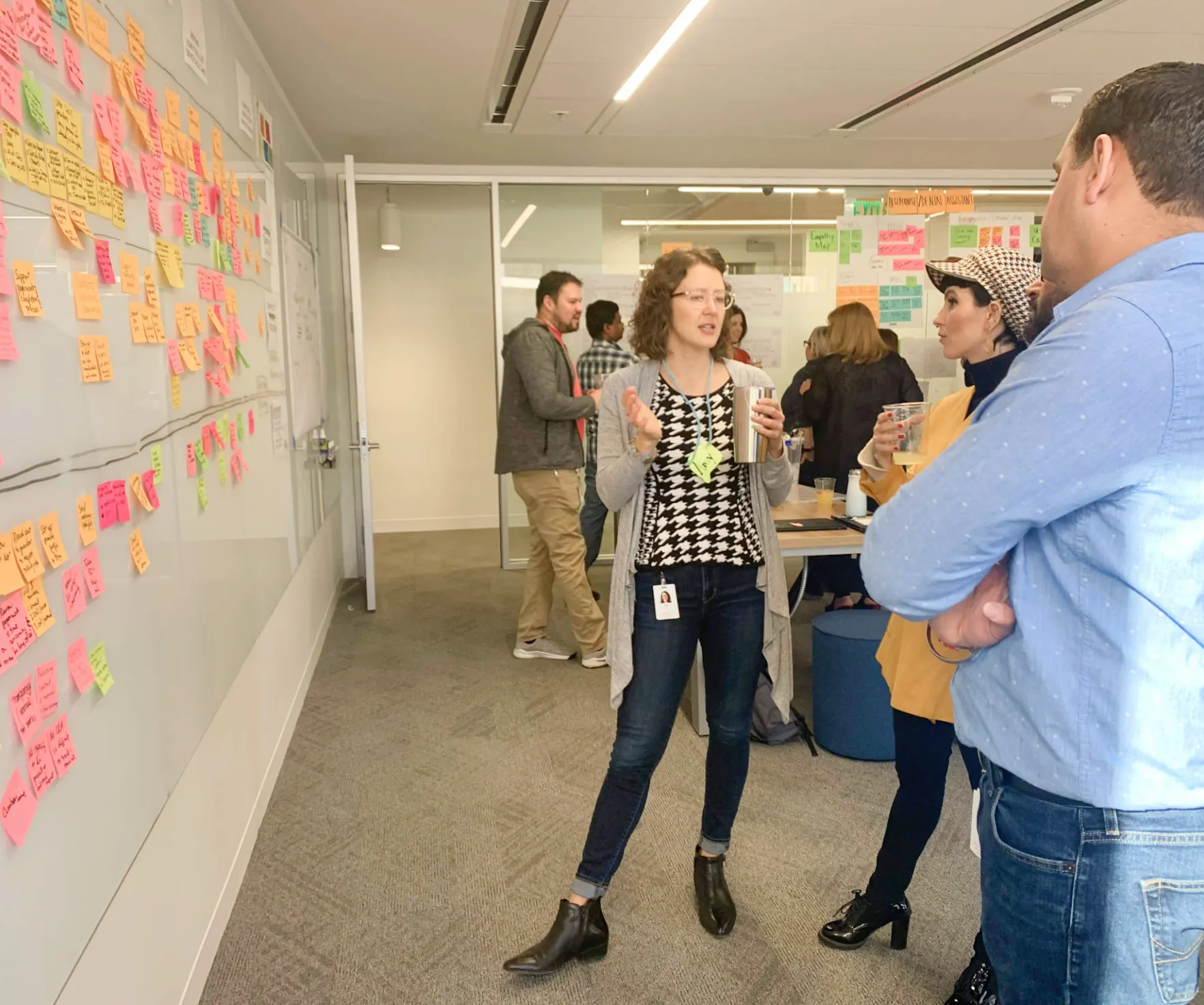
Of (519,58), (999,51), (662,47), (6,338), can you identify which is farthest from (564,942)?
(999,51)

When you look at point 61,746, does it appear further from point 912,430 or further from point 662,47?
point 662,47

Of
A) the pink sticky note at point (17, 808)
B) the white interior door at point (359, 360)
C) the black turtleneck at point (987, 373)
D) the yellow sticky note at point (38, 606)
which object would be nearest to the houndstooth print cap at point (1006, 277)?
the black turtleneck at point (987, 373)

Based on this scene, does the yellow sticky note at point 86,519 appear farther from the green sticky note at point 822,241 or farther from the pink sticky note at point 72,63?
the green sticky note at point 822,241

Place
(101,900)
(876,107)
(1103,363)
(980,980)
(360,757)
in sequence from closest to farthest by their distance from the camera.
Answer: (1103,363), (101,900), (980,980), (360,757), (876,107)

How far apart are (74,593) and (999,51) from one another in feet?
12.0

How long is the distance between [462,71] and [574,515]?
1843 millimetres

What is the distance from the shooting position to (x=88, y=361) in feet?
4.53

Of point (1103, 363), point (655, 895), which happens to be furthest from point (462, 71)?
point (1103, 363)

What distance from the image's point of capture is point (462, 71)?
3.53 meters

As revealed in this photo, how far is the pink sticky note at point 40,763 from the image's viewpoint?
45.3 inches

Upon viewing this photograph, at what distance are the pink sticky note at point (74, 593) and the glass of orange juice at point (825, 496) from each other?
2.60 metres

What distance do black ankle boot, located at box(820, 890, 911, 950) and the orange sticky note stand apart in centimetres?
165

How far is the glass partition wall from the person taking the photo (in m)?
5.57

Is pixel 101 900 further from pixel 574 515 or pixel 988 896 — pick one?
pixel 574 515
